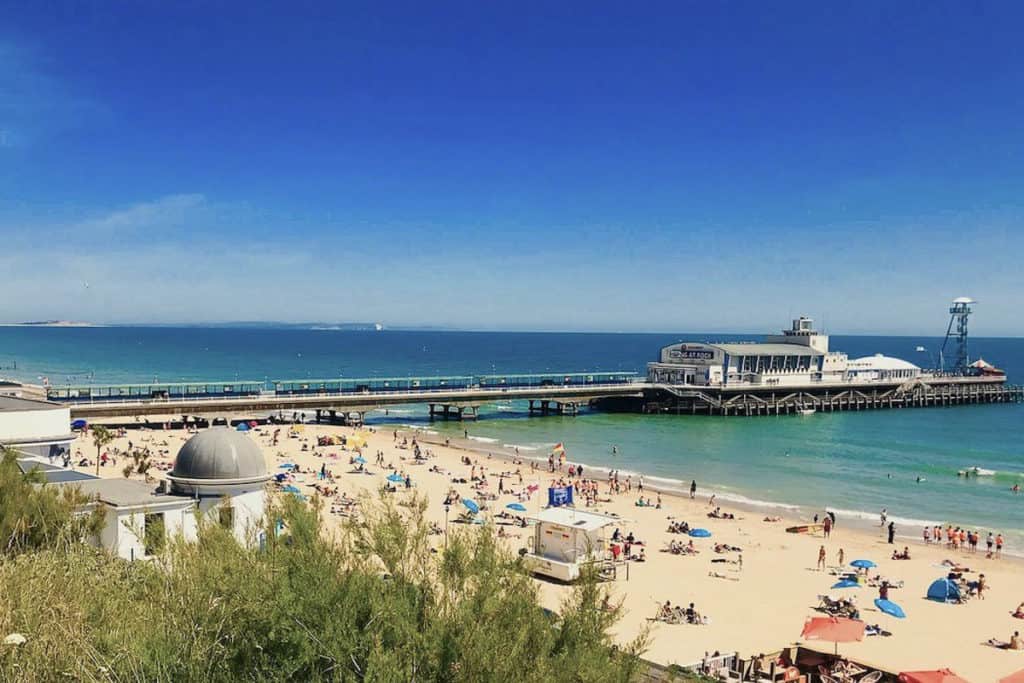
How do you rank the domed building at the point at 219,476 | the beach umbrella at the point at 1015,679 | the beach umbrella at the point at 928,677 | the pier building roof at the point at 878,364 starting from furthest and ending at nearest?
the pier building roof at the point at 878,364
the domed building at the point at 219,476
the beach umbrella at the point at 1015,679
the beach umbrella at the point at 928,677

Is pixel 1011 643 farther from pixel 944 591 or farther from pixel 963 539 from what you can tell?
pixel 963 539

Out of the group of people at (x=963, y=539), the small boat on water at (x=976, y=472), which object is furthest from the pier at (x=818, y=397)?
the group of people at (x=963, y=539)

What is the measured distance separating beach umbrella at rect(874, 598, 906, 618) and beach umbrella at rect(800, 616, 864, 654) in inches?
150

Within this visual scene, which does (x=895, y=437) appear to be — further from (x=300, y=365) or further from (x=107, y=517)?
(x=300, y=365)

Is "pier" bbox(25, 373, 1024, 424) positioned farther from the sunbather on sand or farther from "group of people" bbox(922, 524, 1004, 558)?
the sunbather on sand

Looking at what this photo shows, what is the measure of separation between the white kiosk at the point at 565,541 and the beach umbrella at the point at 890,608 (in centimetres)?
776

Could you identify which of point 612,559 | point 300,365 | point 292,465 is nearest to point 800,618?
point 612,559

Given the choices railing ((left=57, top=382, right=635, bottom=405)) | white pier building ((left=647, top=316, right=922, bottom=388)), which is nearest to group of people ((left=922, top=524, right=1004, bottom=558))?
railing ((left=57, top=382, right=635, bottom=405))

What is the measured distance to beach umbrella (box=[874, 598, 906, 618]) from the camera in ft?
76.0

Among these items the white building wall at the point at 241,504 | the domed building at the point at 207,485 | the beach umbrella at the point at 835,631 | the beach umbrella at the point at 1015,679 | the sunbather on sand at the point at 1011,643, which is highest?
the domed building at the point at 207,485

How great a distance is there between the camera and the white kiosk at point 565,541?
25266 mm

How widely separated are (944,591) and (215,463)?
70.7ft

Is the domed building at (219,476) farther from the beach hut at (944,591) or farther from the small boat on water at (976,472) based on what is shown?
the small boat on water at (976,472)

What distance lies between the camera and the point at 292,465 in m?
44.0
